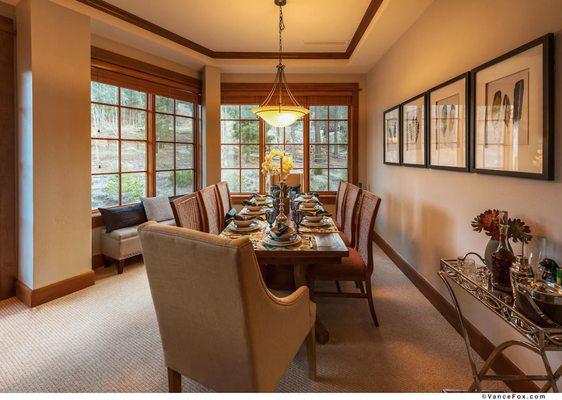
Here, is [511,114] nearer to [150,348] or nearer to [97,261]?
[150,348]

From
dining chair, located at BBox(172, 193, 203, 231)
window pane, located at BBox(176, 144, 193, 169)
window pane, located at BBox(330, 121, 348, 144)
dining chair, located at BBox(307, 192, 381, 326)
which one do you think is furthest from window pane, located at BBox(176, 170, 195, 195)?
dining chair, located at BBox(307, 192, 381, 326)

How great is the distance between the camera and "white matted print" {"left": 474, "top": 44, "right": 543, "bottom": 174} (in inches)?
64.7

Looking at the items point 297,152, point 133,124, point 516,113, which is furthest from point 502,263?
point 133,124

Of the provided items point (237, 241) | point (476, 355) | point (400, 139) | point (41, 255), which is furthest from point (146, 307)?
point (400, 139)

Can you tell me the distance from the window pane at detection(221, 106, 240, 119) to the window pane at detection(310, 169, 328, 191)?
160cm

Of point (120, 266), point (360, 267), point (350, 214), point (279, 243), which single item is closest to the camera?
point (279, 243)

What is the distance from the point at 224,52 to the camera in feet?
15.6

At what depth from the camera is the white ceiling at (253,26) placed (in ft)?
10.7

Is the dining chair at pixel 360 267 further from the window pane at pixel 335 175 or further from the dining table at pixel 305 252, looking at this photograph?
the window pane at pixel 335 175

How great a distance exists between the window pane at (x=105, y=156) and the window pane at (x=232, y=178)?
181cm

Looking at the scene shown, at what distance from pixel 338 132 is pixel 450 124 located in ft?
9.70

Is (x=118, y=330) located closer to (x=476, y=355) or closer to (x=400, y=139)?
(x=476, y=355)

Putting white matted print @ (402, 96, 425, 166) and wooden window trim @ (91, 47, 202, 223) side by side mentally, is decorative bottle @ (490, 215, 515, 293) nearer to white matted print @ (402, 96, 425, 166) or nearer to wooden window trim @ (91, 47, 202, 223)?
white matted print @ (402, 96, 425, 166)

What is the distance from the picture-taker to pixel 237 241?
3.71 ft
